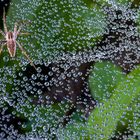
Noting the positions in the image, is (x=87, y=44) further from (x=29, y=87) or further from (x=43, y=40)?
(x=29, y=87)

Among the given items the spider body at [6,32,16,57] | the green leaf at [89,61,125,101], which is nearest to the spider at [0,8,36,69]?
the spider body at [6,32,16,57]

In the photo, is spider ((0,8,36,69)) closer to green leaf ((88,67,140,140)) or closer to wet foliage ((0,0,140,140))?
wet foliage ((0,0,140,140))

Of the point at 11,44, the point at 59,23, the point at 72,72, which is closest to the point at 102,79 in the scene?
the point at 72,72

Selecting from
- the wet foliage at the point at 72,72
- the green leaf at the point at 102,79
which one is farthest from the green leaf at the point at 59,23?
the green leaf at the point at 102,79

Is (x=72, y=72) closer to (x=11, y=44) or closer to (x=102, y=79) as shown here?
(x=102, y=79)

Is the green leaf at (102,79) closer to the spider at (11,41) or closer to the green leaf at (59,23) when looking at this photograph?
the green leaf at (59,23)

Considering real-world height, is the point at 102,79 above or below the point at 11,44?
below
